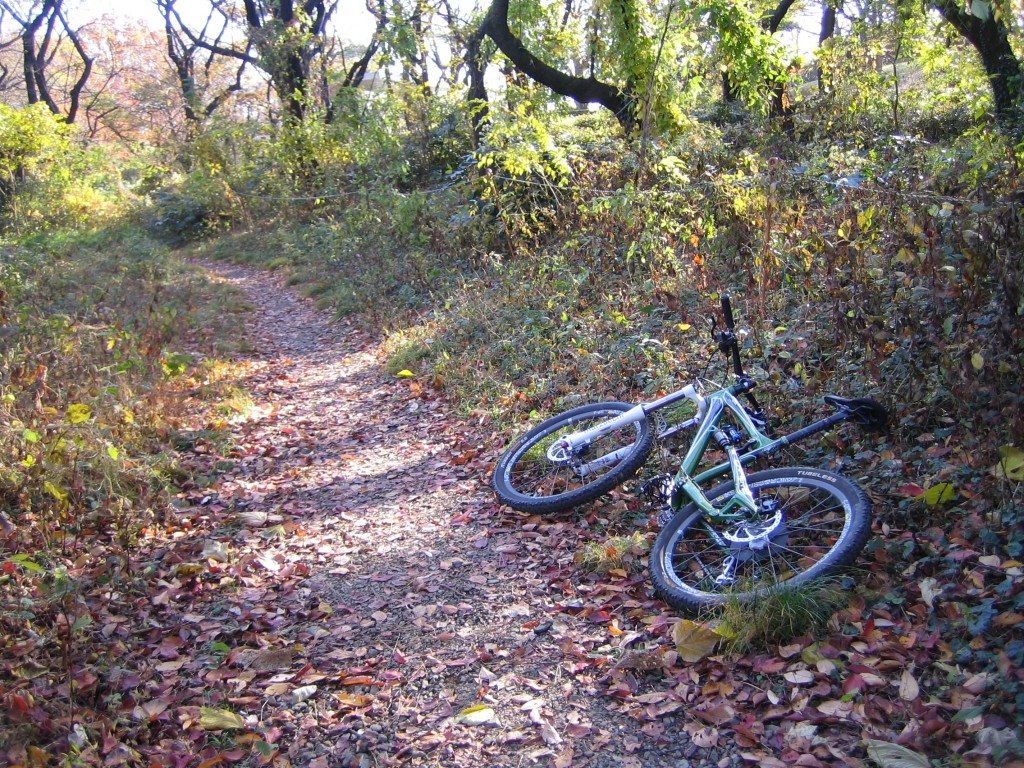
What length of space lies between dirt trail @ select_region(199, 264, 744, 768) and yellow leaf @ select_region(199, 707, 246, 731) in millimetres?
108

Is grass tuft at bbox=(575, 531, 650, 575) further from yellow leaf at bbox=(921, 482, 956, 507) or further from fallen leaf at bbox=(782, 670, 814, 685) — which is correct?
yellow leaf at bbox=(921, 482, 956, 507)

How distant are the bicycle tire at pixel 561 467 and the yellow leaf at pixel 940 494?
1605mm

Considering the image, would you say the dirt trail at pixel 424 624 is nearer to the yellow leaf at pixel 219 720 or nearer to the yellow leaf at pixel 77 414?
the yellow leaf at pixel 219 720

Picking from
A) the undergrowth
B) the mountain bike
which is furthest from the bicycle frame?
the undergrowth

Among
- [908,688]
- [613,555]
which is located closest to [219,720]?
[613,555]

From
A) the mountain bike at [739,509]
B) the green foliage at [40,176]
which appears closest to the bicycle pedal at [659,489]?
the mountain bike at [739,509]

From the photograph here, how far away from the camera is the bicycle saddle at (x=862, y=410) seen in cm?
394

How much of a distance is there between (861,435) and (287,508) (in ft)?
12.2

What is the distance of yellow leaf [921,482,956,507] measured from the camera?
3571mm

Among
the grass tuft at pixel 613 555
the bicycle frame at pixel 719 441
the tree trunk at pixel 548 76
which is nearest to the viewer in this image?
the bicycle frame at pixel 719 441

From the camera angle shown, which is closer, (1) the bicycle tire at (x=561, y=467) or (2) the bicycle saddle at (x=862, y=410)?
(2) the bicycle saddle at (x=862, y=410)

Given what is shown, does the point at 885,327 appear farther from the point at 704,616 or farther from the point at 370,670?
the point at 370,670

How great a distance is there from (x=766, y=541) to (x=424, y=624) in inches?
68.2

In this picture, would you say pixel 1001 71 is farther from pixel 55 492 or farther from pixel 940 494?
pixel 55 492
